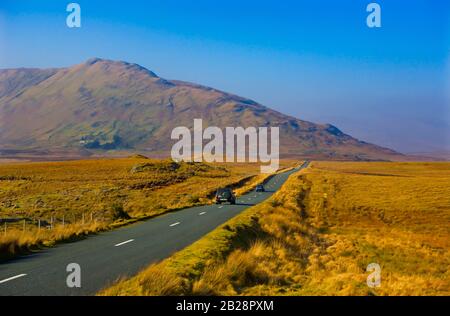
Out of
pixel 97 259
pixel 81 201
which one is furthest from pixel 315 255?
pixel 81 201

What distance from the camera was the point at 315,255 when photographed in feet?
66.9

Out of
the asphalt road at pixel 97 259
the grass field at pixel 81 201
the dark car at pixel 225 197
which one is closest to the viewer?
the asphalt road at pixel 97 259

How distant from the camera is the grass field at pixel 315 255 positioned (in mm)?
12070

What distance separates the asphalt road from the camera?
11.2 metres

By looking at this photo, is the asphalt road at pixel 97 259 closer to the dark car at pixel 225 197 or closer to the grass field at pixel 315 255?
the grass field at pixel 315 255

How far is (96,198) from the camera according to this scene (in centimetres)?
5597

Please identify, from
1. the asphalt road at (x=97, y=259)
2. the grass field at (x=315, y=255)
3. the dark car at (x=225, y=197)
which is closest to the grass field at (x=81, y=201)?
the asphalt road at (x=97, y=259)

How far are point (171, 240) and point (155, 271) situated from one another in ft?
26.1

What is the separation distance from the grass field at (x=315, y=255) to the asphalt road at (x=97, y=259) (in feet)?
2.79
